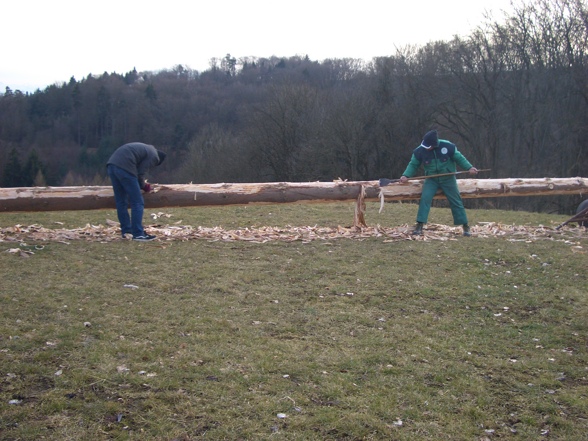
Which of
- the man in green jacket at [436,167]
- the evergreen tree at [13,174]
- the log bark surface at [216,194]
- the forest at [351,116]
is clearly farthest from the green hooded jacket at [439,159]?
the evergreen tree at [13,174]

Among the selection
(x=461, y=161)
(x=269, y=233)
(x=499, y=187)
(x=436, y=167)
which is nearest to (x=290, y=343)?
(x=269, y=233)

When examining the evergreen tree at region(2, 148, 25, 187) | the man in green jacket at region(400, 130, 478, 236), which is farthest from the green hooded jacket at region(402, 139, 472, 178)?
the evergreen tree at region(2, 148, 25, 187)

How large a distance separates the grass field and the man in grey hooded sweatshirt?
58 cm

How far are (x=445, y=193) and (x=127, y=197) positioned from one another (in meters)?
5.84

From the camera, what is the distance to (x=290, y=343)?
18.4 ft

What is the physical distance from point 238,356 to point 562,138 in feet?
114

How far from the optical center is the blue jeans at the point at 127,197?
9.78 meters

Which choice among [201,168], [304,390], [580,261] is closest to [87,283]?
[304,390]

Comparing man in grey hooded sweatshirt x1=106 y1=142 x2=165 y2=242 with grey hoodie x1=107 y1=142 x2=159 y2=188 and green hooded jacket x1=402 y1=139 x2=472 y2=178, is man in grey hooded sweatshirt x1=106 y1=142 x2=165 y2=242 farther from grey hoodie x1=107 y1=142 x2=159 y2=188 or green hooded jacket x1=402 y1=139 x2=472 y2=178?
green hooded jacket x1=402 y1=139 x2=472 y2=178

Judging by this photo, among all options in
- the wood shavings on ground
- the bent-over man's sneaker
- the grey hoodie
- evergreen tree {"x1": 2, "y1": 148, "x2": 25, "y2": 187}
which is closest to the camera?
the grey hoodie

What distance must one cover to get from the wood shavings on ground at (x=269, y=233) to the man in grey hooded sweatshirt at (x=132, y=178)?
0.34m

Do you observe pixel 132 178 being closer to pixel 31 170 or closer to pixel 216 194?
pixel 216 194

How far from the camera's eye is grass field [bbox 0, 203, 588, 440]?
4172mm

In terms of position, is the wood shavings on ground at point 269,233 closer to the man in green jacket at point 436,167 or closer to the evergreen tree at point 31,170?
the man in green jacket at point 436,167
